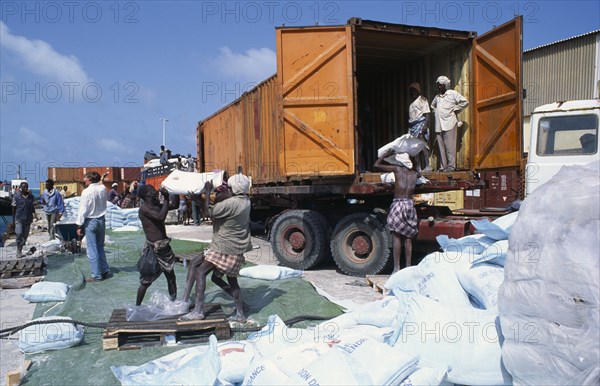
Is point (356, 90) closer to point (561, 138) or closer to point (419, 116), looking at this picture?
point (419, 116)

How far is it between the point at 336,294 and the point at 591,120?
142 inches

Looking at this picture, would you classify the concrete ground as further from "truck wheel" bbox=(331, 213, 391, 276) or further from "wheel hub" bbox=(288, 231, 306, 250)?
"wheel hub" bbox=(288, 231, 306, 250)

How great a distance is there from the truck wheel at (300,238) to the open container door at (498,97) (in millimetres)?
2629

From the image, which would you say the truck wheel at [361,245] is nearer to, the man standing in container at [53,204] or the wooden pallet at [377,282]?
the wooden pallet at [377,282]

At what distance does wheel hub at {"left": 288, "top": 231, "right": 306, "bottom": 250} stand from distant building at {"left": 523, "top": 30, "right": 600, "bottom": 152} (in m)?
9.95

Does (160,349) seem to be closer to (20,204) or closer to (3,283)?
(3,283)

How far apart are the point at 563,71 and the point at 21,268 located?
1703cm

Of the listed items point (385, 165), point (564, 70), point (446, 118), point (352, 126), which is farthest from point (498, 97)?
point (564, 70)

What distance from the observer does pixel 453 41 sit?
752cm

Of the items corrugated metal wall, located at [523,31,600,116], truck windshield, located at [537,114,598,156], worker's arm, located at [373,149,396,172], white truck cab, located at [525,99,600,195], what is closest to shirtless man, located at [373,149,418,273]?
worker's arm, located at [373,149,396,172]

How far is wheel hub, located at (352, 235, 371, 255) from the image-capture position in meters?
6.89

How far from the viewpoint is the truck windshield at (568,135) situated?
555 cm

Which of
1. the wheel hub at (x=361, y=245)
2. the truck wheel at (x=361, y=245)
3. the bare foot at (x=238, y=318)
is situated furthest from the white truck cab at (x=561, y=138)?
the bare foot at (x=238, y=318)

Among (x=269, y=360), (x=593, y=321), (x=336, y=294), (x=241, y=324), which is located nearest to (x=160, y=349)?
(x=241, y=324)
